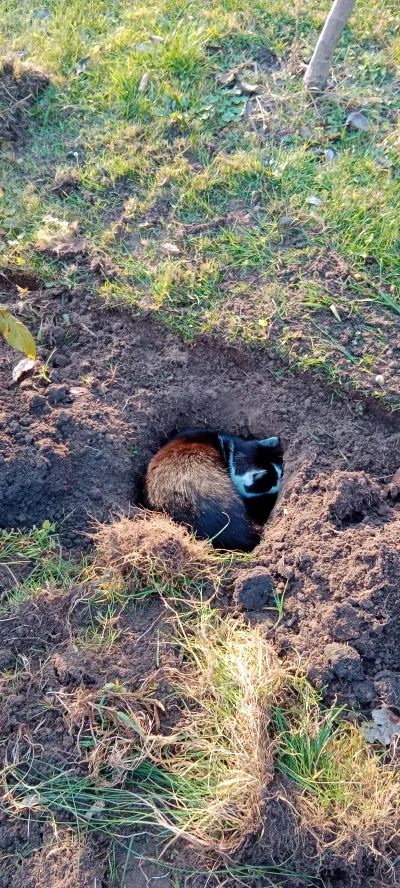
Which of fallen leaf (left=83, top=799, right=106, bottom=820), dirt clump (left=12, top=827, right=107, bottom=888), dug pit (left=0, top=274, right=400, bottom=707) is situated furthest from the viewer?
dug pit (left=0, top=274, right=400, bottom=707)

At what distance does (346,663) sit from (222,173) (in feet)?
10.4

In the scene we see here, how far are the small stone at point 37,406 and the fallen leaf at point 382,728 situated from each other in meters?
2.20

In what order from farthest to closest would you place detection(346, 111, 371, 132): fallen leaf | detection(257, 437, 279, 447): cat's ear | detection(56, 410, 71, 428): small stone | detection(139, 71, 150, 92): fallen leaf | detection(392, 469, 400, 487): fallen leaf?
1. detection(139, 71, 150, 92): fallen leaf
2. detection(346, 111, 371, 132): fallen leaf
3. detection(257, 437, 279, 447): cat's ear
4. detection(56, 410, 71, 428): small stone
5. detection(392, 469, 400, 487): fallen leaf

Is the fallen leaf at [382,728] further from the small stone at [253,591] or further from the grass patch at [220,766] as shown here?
the small stone at [253,591]

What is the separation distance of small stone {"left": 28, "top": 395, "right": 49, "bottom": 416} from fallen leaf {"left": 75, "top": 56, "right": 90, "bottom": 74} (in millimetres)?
2853

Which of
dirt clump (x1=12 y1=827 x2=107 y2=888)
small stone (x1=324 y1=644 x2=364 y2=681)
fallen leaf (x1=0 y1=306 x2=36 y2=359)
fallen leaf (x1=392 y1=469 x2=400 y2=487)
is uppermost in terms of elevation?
fallen leaf (x1=0 y1=306 x2=36 y2=359)

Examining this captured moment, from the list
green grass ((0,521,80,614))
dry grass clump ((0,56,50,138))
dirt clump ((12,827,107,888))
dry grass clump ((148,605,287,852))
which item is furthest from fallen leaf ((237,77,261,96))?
dirt clump ((12,827,107,888))

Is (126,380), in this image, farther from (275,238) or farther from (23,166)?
(23,166)

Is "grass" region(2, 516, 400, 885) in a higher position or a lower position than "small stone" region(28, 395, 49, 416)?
lower

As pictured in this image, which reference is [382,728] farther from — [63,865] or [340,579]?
[63,865]

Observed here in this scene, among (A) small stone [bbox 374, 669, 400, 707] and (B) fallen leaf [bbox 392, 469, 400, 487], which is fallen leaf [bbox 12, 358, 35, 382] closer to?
(B) fallen leaf [bbox 392, 469, 400, 487]

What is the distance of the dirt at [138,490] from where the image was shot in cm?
256

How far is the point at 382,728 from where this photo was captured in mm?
2541

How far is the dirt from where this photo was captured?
256 cm
